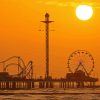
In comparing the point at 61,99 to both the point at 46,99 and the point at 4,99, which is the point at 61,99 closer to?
the point at 46,99

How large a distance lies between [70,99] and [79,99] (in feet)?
10.8

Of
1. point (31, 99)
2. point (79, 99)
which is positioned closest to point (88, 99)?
point (79, 99)

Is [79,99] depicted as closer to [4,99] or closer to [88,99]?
[88,99]

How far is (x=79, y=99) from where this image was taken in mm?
144250

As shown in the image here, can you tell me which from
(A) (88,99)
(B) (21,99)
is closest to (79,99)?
(A) (88,99)

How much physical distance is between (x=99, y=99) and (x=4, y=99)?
65.4 feet

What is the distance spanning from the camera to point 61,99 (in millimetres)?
145750

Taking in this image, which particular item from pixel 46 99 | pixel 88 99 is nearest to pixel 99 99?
pixel 88 99

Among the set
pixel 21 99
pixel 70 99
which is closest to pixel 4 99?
pixel 21 99

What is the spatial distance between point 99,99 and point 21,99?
16.4 m

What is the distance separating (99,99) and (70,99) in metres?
6.52

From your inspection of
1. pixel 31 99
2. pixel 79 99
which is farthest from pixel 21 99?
pixel 79 99

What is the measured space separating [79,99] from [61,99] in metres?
4.04

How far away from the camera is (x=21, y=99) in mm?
144000
